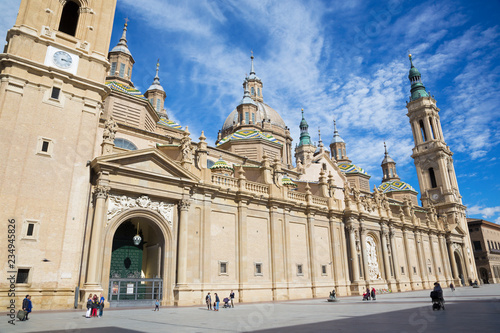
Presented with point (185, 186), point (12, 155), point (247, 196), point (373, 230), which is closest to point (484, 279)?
point (373, 230)

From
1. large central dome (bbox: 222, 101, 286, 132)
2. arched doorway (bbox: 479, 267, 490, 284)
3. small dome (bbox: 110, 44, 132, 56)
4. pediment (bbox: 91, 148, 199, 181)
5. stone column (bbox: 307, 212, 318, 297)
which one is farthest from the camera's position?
arched doorway (bbox: 479, 267, 490, 284)

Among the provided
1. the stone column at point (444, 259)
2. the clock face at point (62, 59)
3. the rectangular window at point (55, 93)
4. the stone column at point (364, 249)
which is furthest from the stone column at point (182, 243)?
the stone column at point (444, 259)

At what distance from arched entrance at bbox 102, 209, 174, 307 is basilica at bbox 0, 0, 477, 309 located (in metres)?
0.08

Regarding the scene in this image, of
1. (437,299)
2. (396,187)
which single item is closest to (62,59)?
(437,299)

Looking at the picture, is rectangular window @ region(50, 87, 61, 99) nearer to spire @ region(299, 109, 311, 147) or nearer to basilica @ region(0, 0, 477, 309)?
basilica @ region(0, 0, 477, 309)

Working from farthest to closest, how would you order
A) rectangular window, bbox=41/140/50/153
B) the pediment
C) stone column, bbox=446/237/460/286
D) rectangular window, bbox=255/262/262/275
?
stone column, bbox=446/237/460/286, rectangular window, bbox=255/262/262/275, the pediment, rectangular window, bbox=41/140/50/153

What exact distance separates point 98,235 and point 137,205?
3.47 metres

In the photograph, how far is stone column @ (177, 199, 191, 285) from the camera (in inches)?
971

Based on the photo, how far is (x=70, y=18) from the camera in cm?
2831

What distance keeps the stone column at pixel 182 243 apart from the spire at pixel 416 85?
2771 inches

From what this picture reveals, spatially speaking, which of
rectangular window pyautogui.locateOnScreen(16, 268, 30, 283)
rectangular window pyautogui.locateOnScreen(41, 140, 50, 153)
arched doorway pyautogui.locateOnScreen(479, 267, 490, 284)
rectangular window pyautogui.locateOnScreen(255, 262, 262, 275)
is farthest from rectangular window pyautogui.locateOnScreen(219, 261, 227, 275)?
arched doorway pyautogui.locateOnScreen(479, 267, 490, 284)

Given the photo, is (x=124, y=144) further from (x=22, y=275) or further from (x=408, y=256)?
(x=408, y=256)

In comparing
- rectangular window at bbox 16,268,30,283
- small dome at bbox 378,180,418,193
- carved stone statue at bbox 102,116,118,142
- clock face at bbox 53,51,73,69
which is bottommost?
rectangular window at bbox 16,268,30,283

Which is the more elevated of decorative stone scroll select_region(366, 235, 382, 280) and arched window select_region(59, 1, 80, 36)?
arched window select_region(59, 1, 80, 36)
